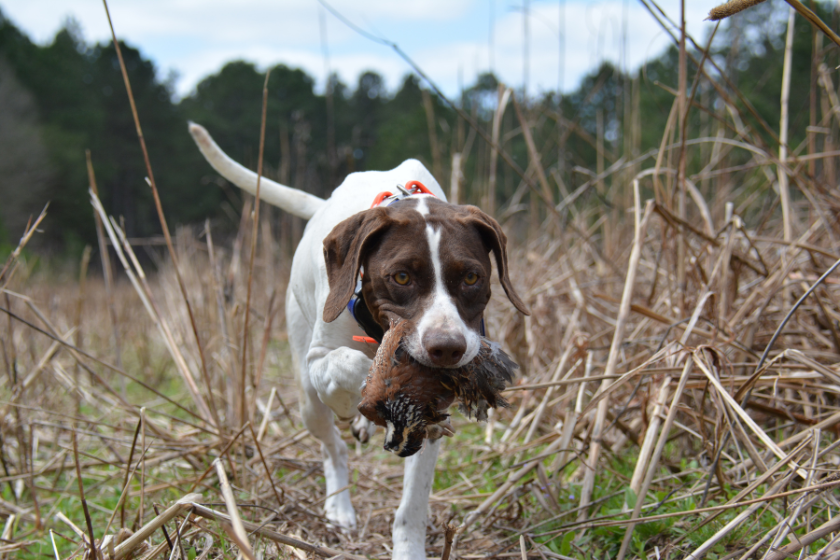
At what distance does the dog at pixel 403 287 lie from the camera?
1.66 meters

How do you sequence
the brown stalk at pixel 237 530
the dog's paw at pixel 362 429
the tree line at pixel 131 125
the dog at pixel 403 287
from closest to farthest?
the brown stalk at pixel 237 530
the dog at pixel 403 287
the dog's paw at pixel 362 429
the tree line at pixel 131 125

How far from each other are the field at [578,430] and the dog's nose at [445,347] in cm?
44

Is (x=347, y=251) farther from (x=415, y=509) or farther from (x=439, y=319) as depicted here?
(x=415, y=509)

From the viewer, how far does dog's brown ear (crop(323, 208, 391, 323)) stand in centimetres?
177

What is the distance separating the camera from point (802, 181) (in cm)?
264

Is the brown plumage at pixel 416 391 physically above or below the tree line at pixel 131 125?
below

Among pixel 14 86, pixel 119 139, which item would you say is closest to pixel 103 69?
pixel 119 139

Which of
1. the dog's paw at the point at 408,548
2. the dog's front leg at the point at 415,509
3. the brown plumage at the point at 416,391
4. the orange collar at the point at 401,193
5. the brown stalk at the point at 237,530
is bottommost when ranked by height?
the dog's paw at the point at 408,548

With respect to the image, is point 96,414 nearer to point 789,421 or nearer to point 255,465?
point 255,465

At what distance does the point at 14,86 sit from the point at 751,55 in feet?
65.5

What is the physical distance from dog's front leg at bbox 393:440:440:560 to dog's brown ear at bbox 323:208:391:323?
1.86ft

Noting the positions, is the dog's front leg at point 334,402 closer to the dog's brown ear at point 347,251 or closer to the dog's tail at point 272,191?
the dog's brown ear at point 347,251

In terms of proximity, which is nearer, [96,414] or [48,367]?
[48,367]

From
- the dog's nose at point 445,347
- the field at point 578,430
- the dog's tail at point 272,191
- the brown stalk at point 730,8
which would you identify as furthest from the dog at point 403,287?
the brown stalk at point 730,8
